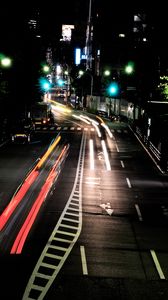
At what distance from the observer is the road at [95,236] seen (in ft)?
41.6

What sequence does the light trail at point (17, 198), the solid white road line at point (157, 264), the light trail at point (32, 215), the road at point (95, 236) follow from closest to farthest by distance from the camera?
the road at point (95, 236)
the solid white road line at point (157, 264)
the light trail at point (32, 215)
the light trail at point (17, 198)

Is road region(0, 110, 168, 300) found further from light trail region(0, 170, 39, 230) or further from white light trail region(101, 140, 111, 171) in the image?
light trail region(0, 170, 39, 230)

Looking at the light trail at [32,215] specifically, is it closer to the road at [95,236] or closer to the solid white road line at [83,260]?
the road at [95,236]

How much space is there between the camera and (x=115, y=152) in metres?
45.6

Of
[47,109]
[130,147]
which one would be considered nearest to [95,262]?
[130,147]

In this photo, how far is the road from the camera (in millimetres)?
12680

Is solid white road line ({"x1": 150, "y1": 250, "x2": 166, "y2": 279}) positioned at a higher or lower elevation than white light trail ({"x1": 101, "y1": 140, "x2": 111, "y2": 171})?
higher

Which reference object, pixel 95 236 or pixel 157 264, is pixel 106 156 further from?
pixel 157 264

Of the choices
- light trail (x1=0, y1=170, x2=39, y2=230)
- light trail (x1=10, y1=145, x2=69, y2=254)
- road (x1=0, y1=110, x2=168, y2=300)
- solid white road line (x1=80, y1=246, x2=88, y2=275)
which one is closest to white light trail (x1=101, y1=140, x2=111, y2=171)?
road (x1=0, y1=110, x2=168, y2=300)

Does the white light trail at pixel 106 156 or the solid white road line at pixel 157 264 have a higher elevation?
the solid white road line at pixel 157 264

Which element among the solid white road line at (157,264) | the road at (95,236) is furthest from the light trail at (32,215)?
the solid white road line at (157,264)

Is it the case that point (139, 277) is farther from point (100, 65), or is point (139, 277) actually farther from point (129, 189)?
point (100, 65)

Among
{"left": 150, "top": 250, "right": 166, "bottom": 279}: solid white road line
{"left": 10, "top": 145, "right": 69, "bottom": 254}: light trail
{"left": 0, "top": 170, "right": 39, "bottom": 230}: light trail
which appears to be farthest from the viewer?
A: {"left": 0, "top": 170, "right": 39, "bottom": 230}: light trail

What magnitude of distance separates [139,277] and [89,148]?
112 ft
